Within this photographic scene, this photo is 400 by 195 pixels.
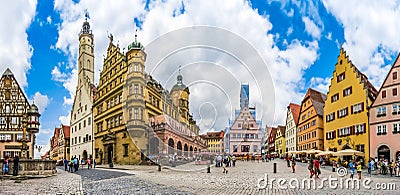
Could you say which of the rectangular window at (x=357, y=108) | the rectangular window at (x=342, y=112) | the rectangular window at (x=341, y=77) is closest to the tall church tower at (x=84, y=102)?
the rectangular window at (x=342, y=112)

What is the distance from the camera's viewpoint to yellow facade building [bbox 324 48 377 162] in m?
53.7

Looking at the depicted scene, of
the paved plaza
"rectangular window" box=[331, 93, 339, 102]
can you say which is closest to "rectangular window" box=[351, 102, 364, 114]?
"rectangular window" box=[331, 93, 339, 102]

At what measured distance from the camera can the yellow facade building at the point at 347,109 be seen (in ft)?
176

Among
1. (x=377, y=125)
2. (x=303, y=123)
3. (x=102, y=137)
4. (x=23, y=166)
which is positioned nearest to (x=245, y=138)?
(x=23, y=166)

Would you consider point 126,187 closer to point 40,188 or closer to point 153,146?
point 40,188

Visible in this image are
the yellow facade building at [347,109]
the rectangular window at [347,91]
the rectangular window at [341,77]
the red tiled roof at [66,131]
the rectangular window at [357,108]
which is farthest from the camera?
the red tiled roof at [66,131]

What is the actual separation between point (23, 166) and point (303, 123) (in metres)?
62.8

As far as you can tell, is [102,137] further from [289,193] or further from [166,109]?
[289,193]

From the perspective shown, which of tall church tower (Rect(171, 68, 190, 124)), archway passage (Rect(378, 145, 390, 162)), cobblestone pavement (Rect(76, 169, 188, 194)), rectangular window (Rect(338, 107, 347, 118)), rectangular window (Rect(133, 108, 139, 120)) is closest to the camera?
cobblestone pavement (Rect(76, 169, 188, 194))

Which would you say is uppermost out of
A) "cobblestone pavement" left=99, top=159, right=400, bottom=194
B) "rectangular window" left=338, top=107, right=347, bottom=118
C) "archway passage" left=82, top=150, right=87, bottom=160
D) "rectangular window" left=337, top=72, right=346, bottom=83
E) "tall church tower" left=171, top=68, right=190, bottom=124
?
"rectangular window" left=337, top=72, right=346, bottom=83

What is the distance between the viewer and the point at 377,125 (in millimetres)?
50969

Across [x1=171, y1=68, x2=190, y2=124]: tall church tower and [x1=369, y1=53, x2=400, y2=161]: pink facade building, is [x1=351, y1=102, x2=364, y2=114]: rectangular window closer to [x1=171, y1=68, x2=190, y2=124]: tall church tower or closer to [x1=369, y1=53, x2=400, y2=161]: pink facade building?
[x1=369, y1=53, x2=400, y2=161]: pink facade building

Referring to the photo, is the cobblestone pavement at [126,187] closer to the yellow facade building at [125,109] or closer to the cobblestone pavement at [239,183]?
the cobblestone pavement at [239,183]

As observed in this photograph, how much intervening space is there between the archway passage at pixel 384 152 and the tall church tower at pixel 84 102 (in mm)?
43470
